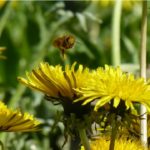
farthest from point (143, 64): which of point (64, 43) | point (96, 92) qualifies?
point (96, 92)

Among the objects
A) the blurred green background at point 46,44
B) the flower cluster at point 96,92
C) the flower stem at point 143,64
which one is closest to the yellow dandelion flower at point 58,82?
the flower cluster at point 96,92

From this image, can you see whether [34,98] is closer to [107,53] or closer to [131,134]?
[107,53]

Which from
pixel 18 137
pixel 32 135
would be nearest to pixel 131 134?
pixel 18 137

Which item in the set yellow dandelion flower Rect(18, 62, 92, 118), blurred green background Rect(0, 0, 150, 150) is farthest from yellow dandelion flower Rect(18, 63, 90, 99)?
blurred green background Rect(0, 0, 150, 150)

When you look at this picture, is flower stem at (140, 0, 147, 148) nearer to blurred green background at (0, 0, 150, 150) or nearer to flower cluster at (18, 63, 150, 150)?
flower cluster at (18, 63, 150, 150)

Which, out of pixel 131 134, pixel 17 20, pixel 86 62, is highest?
pixel 17 20

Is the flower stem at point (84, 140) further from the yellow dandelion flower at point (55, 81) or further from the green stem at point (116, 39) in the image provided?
the green stem at point (116, 39)
